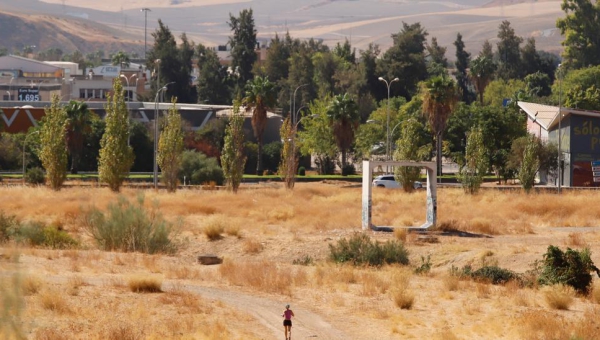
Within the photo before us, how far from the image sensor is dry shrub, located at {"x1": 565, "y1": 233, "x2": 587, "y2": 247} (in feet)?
134

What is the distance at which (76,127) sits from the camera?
283ft

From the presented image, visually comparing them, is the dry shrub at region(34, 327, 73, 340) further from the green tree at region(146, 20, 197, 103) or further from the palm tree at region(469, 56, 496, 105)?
the green tree at region(146, 20, 197, 103)

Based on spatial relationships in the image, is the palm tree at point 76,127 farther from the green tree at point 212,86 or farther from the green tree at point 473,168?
the green tree at point 212,86

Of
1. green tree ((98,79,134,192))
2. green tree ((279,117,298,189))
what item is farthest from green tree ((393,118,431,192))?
green tree ((98,79,134,192))

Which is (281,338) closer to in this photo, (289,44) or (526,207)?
(526,207)

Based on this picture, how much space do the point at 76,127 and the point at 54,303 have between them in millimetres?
62949

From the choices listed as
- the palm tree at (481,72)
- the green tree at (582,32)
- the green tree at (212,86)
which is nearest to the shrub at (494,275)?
the palm tree at (481,72)

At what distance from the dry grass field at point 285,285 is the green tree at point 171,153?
39.8ft

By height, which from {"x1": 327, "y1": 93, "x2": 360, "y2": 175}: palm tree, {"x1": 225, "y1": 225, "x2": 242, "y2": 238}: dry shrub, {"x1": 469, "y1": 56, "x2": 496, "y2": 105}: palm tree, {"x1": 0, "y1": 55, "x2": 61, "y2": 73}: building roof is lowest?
{"x1": 225, "y1": 225, "x2": 242, "y2": 238}: dry shrub

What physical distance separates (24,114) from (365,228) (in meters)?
60.6

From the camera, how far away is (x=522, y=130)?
9231cm

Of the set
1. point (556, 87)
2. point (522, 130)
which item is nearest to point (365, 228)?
point (522, 130)

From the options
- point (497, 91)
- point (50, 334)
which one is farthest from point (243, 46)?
point (50, 334)

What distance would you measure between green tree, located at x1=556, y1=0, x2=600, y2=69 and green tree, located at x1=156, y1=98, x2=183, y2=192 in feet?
316
